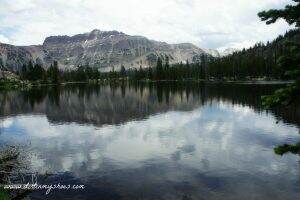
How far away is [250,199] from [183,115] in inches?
2377

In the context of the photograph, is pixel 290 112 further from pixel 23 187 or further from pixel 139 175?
pixel 23 187

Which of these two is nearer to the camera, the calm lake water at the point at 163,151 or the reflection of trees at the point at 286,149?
the reflection of trees at the point at 286,149

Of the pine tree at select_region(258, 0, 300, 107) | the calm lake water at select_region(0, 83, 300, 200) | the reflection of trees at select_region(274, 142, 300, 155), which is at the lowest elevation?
the calm lake water at select_region(0, 83, 300, 200)

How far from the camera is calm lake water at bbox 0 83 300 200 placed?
37.7 metres

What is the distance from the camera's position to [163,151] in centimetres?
5456

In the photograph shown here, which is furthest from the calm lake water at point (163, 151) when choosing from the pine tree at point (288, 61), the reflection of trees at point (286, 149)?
the pine tree at point (288, 61)

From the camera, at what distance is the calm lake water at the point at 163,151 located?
3772 cm

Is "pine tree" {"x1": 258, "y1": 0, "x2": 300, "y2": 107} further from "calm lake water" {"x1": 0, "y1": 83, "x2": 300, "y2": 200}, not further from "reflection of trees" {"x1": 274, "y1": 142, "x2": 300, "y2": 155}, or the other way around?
"calm lake water" {"x1": 0, "y1": 83, "x2": 300, "y2": 200}

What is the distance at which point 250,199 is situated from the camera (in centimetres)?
3466

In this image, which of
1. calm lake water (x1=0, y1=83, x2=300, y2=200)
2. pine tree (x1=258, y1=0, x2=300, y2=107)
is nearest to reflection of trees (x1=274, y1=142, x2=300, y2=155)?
pine tree (x1=258, y1=0, x2=300, y2=107)

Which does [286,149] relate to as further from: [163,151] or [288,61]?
[163,151]

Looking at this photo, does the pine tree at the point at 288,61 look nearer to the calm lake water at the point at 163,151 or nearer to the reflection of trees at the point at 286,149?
the reflection of trees at the point at 286,149

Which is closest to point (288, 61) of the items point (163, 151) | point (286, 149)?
point (286, 149)

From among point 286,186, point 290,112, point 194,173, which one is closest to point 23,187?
point 194,173
